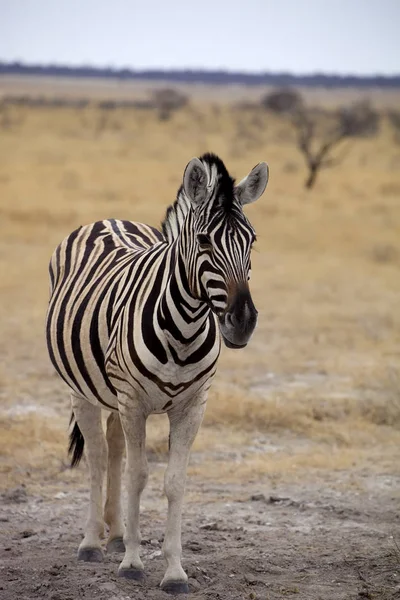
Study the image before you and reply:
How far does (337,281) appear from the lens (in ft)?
40.9

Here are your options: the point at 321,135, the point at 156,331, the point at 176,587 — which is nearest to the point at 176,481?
the point at 176,587

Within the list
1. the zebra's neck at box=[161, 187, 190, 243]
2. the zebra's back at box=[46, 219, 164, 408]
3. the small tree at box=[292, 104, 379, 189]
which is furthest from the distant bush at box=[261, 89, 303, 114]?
the zebra's neck at box=[161, 187, 190, 243]

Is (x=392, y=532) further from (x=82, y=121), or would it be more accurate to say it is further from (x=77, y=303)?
(x=82, y=121)

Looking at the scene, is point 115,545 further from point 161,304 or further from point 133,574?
point 161,304

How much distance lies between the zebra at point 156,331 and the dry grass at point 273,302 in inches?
56.7

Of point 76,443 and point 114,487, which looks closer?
point 114,487

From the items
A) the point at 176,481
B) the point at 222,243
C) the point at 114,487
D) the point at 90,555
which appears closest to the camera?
the point at 222,243

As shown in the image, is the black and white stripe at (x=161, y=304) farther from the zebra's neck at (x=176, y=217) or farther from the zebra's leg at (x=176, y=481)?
the zebra's leg at (x=176, y=481)

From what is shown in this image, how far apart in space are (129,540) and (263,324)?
610cm

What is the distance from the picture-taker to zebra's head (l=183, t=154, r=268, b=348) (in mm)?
3408

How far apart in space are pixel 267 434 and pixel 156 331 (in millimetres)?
3225

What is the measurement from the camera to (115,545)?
474 centimetres

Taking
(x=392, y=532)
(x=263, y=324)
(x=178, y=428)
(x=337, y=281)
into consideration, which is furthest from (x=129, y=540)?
(x=337, y=281)

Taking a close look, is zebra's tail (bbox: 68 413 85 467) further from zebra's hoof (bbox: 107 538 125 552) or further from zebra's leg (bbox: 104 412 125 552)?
zebra's hoof (bbox: 107 538 125 552)
